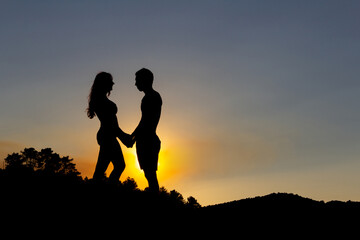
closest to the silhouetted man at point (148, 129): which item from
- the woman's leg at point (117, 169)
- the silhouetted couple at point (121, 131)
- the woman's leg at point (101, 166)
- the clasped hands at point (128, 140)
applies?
the silhouetted couple at point (121, 131)

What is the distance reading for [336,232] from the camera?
1069 centimetres

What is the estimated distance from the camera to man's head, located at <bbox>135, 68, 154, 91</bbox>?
1183 centimetres

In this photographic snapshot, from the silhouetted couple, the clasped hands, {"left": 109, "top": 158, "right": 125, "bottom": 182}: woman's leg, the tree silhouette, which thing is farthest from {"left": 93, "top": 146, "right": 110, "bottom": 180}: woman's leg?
the tree silhouette

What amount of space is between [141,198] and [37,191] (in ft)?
8.45

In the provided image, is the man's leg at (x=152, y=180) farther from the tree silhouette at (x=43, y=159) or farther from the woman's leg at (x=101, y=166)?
the tree silhouette at (x=43, y=159)

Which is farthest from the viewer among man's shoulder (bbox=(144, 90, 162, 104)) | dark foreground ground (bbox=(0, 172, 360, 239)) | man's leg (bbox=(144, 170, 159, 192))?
man's leg (bbox=(144, 170, 159, 192))

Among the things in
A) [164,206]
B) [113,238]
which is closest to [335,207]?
[164,206]

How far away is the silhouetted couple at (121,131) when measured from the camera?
11883 mm

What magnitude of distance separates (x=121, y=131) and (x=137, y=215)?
283cm

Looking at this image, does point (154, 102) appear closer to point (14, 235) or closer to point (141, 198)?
point (141, 198)

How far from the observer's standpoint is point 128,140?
42.4 feet

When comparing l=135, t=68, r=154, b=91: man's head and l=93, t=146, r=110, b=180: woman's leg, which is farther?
l=93, t=146, r=110, b=180: woman's leg

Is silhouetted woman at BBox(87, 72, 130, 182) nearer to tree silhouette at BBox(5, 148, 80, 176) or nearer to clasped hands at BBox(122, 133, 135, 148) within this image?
clasped hands at BBox(122, 133, 135, 148)

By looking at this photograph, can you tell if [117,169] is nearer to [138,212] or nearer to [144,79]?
[138,212]
